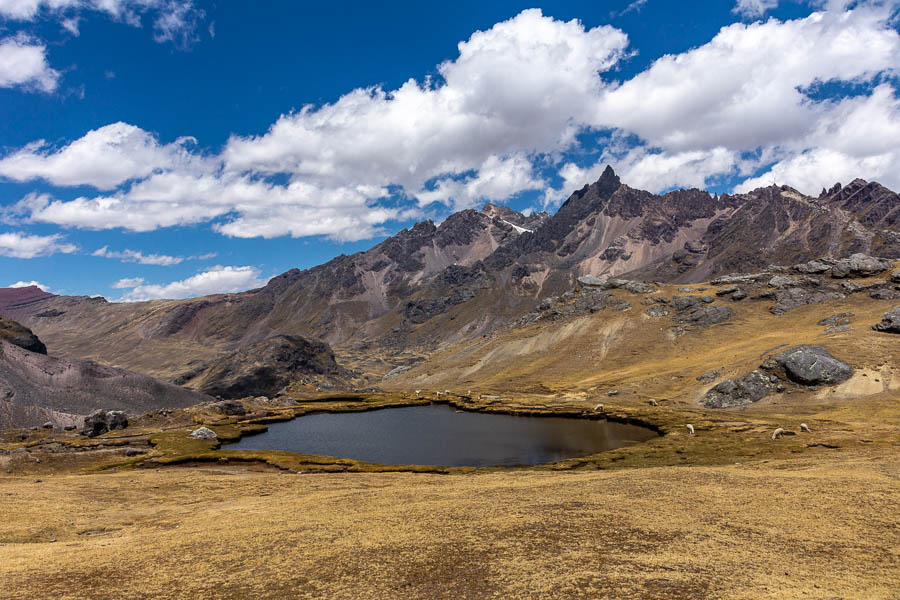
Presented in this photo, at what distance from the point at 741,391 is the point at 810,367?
52.1ft

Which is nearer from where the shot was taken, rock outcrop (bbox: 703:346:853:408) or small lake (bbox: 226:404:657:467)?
small lake (bbox: 226:404:657:467)

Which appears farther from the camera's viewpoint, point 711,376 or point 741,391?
point 711,376

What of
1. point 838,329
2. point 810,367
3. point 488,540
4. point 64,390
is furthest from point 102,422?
point 838,329

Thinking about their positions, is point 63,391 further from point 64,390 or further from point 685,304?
point 685,304

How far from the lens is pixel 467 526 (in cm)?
3120

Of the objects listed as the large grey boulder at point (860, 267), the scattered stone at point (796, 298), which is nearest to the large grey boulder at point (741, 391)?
the scattered stone at point (796, 298)

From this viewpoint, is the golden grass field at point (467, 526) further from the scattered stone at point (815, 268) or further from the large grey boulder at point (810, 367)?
the scattered stone at point (815, 268)

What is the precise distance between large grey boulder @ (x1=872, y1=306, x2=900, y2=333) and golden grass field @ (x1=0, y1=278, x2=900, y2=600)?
6797cm

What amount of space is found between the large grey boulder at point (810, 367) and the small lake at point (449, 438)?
153ft

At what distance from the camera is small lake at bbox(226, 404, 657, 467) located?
8219cm

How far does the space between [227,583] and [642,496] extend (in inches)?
1221

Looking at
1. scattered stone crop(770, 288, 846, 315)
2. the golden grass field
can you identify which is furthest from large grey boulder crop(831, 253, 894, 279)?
the golden grass field

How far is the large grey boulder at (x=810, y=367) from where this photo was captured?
109312 mm

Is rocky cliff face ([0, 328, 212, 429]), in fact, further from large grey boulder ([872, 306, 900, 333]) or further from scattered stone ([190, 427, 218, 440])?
large grey boulder ([872, 306, 900, 333])
